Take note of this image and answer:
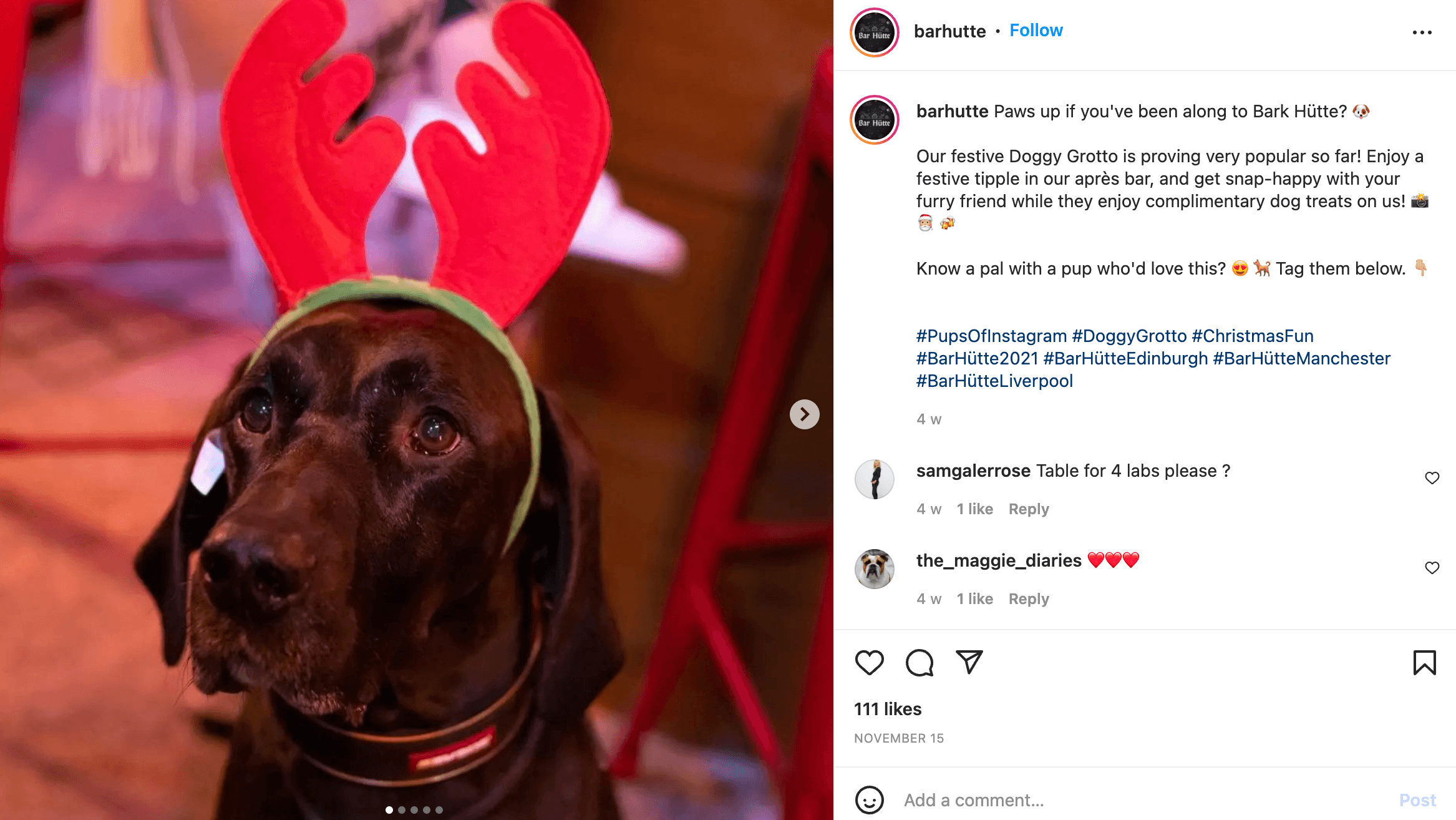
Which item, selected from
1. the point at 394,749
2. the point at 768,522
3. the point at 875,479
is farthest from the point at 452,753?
the point at 768,522

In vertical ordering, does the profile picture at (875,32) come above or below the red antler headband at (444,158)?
above

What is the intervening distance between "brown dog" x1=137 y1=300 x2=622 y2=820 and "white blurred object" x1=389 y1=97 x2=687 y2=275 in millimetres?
418

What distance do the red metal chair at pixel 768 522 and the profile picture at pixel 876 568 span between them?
0.10 metres

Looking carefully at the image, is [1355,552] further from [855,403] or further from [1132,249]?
[855,403]

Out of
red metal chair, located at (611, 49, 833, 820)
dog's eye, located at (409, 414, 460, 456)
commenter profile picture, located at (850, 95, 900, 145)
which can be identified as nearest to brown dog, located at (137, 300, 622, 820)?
dog's eye, located at (409, 414, 460, 456)

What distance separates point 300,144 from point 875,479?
1.69 feet

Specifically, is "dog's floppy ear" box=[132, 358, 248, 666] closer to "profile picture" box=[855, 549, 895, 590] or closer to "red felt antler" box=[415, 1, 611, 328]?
"red felt antler" box=[415, 1, 611, 328]

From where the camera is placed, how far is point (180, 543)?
1.00 m

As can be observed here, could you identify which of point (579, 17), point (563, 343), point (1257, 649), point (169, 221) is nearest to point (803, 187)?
point (579, 17)

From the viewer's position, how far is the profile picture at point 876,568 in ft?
3.09

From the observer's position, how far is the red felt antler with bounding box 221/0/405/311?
984 millimetres

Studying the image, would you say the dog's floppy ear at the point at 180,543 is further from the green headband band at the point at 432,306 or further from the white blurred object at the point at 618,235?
the white blurred object at the point at 618,235

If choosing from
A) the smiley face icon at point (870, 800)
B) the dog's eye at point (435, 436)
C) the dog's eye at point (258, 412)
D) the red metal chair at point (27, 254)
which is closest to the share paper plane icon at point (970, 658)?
the smiley face icon at point (870, 800)

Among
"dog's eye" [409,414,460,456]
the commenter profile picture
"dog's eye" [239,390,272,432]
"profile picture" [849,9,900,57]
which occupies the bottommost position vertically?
"dog's eye" [409,414,460,456]
